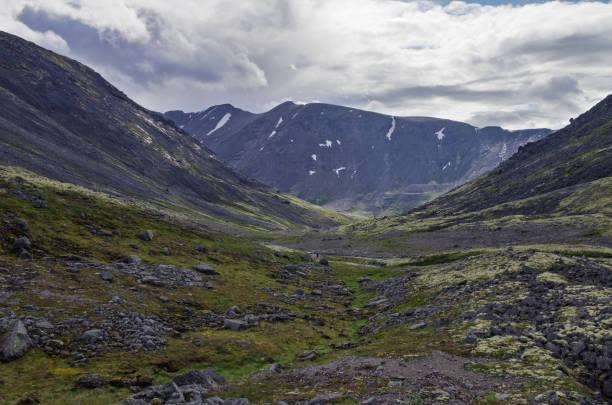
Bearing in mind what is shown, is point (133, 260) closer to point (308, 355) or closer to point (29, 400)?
point (308, 355)

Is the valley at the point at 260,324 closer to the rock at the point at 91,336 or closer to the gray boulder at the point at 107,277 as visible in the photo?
the rock at the point at 91,336

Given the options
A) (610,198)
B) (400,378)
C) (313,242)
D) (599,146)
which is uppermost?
(599,146)

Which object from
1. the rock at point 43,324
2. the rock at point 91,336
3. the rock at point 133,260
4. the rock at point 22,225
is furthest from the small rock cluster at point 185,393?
the rock at point 22,225

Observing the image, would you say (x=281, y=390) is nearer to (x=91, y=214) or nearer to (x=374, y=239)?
(x=91, y=214)

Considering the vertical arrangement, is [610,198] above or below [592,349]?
above

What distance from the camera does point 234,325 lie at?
134 ft

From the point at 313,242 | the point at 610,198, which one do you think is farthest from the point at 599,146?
the point at 313,242

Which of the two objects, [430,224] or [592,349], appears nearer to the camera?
[592,349]

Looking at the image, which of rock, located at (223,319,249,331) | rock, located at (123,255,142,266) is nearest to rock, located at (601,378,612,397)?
rock, located at (223,319,249,331)

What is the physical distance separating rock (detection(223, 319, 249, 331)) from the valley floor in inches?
5.5

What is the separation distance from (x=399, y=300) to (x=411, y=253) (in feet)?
269

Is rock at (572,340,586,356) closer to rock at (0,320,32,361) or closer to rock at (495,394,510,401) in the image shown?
rock at (495,394,510,401)

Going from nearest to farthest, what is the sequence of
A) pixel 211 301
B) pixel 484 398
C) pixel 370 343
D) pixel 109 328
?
1. pixel 484 398
2. pixel 109 328
3. pixel 370 343
4. pixel 211 301

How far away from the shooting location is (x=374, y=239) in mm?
176375
